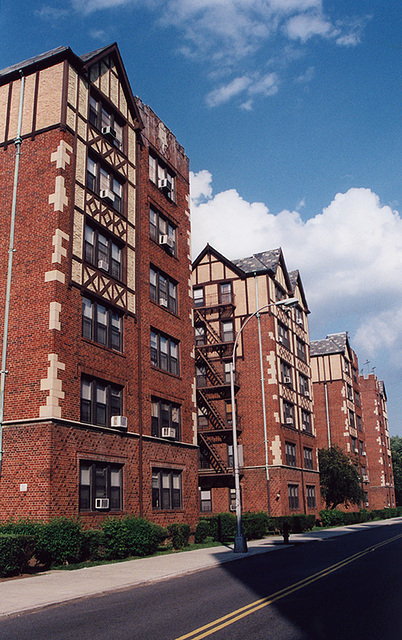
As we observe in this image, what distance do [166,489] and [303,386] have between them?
26.5 m

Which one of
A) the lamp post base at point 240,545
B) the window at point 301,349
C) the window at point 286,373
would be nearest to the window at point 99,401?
the lamp post base at point 240,545

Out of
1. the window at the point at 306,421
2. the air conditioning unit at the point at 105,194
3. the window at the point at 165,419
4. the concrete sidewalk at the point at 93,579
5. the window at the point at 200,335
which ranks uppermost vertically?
the air conditioning unit at the point at 105,194

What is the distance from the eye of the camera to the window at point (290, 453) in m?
45.0

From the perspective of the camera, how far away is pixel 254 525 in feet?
109

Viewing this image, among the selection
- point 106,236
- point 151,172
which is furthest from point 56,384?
point 151,172

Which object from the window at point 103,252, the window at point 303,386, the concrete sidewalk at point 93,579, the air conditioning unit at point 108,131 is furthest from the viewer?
the window at point 303,386

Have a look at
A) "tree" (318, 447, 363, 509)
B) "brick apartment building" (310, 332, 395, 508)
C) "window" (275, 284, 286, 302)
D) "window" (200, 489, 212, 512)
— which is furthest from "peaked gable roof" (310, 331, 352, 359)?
"window" (200, 489, 212, 512)

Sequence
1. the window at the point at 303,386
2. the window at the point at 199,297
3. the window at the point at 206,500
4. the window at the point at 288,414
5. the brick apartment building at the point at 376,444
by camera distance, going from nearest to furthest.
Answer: the window at the point at 206,500 < the window at the point at 288,414 < the window at the point at 199,297 < the window at the point at 303,386 < the brick apartment building at the point at 376,444

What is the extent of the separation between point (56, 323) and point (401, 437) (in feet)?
379

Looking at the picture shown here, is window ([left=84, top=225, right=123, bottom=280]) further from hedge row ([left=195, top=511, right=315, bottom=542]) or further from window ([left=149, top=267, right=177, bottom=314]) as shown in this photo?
hedge row ([left=195, top=511, right=315, bottom=542])

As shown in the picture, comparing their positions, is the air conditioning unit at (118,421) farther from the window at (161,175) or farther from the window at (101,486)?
the window at (161,175)

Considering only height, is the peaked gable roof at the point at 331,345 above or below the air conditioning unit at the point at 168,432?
above

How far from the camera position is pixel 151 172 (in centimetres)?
3212

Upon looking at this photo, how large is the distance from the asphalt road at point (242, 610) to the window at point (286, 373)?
30.2 metres
